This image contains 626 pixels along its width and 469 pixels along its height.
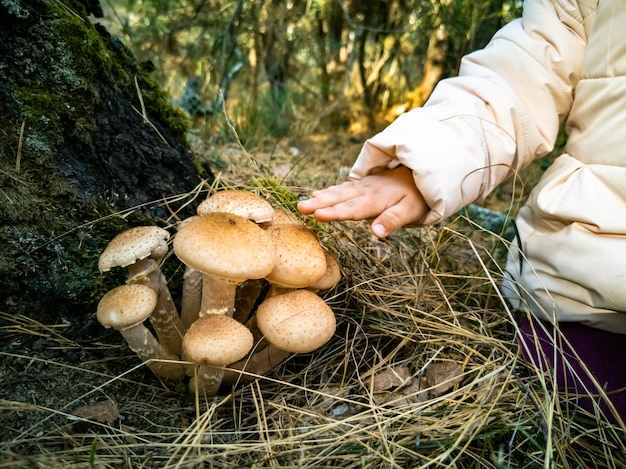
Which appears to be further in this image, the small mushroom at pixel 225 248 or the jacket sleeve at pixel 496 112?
the jacket sleeve at pixel 496 112

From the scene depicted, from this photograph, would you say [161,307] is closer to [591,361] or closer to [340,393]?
[340,393]

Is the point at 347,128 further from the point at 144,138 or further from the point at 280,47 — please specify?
the point at 144,138

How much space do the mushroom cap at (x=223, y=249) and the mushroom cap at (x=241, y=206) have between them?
5.6 inches

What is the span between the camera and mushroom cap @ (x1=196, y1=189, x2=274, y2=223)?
151cm

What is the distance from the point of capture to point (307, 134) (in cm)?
485

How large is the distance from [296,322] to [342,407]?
1.35 feet

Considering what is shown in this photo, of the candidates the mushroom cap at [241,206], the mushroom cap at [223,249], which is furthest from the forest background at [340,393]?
the mushroom cap at [223,249]

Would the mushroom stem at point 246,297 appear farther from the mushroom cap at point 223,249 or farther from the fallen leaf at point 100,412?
the fallen leaf at point 100,412

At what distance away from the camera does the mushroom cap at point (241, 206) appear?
4.96ft

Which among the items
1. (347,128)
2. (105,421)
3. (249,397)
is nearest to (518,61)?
(249,397)

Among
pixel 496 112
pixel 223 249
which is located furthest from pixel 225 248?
pixel 496 112

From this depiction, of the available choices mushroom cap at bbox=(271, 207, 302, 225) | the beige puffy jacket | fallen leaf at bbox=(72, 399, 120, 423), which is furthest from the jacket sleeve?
fallen leaf at bbox=(72, 399, 120, 423)

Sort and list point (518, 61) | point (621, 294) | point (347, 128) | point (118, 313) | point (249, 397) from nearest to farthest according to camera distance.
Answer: point (118, 313) → point (621, 294) → point (249, 397) → point (518, 61) → point (347, 128)

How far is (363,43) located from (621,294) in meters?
4.35
